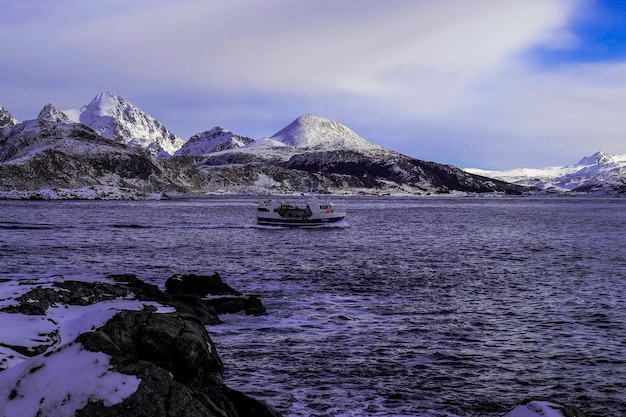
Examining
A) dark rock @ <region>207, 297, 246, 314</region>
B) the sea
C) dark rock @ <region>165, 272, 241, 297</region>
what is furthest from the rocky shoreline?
dark rock @ <region>165, 272, 241, 297</region>

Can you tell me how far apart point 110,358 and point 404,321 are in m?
17.6

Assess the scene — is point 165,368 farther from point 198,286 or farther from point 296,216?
point 296,216

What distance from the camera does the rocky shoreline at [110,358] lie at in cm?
905

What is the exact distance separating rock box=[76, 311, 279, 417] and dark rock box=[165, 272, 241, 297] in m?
11.9

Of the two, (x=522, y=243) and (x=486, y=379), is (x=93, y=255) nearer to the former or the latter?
(x=486, y=379)

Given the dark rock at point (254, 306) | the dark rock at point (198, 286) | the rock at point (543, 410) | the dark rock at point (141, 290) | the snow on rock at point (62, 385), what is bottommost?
the dark rock at point (254, 306)

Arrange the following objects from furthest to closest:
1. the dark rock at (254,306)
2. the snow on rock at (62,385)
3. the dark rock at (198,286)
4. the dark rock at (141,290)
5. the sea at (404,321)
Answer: the dark rock at (198,286), the dark rock at (254,306), the dark rock at (141,290), the sea at (404,321), the snow on rock at (62,385)

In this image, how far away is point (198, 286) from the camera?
2930cm

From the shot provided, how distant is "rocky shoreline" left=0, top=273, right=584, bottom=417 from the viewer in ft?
29.7

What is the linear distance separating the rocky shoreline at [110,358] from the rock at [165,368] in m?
0.02

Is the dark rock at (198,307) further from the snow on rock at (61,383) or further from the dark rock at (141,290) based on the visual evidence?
the snow on rock at (61,383)

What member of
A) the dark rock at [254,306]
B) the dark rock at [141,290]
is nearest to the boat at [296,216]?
the dark rock at [141,290]

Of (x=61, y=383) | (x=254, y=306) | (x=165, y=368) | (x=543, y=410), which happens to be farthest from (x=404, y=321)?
(x=61, y=383)

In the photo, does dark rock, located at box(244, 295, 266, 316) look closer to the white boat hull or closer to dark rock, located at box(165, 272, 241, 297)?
dark rock, located at box(165, 272, 241, 297)
